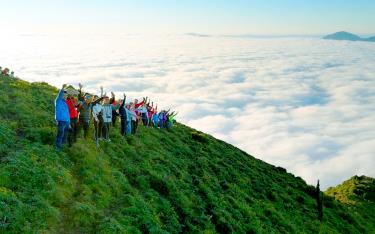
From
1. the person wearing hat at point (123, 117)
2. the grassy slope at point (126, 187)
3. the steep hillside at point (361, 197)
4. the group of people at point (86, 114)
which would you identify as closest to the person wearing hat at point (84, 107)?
the group of people at point (86, 114)

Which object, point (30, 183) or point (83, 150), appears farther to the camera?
point (83, 150)

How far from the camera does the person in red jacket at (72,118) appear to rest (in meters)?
21.7

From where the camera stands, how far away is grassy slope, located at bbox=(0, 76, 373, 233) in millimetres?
15734

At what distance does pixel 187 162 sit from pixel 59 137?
13.7 metres

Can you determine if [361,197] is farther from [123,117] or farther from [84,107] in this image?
[84,107]

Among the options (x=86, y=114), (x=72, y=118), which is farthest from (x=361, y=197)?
(x=72, y=118)

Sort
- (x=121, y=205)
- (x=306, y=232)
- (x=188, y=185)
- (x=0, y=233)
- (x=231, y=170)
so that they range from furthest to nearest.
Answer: (x=231, y=170), (x=306, y=232), (x=188, y=185), (x=121, y=205), (x=0, y=233)

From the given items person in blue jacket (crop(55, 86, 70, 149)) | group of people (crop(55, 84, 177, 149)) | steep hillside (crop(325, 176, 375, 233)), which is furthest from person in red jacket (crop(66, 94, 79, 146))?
steep hillside (crop(325, 176, 375, 233))

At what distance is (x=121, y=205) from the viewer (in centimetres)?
1852

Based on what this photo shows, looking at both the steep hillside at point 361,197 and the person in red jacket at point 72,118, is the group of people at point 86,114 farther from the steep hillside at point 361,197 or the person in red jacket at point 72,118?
the steep hillside at point 361,197

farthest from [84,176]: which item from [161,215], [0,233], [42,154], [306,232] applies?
[306,232]

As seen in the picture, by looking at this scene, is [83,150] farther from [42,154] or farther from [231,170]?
[231,170]

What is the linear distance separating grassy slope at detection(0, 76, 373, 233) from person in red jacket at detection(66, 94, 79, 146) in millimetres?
863

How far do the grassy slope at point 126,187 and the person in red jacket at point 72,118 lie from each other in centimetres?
86
